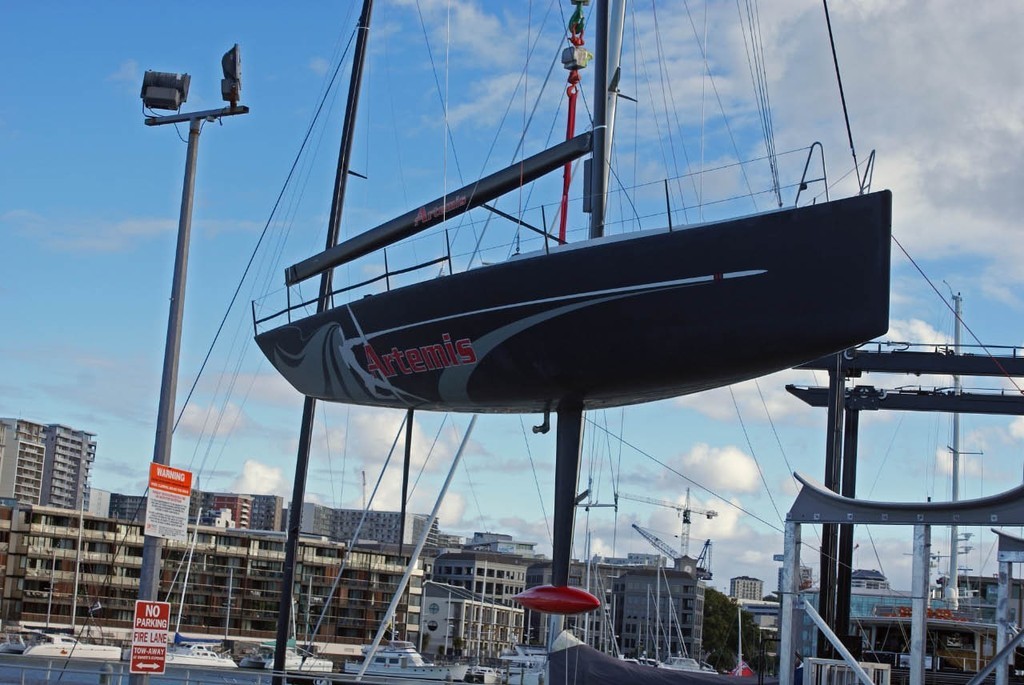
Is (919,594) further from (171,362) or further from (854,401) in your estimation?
(854,401)

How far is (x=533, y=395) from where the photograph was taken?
13.6 meters

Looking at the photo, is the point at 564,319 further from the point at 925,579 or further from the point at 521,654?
the point at 521,654

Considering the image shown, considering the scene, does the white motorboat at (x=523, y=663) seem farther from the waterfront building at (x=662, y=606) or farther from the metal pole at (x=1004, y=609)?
the waterfront building at (x=662, y=606)

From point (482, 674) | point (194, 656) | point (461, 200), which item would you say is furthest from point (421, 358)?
point (194, 656)

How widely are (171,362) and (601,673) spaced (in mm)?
9731

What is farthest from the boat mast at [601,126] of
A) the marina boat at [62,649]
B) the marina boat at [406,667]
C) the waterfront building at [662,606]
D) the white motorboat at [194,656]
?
the waterfront building at [662,606]

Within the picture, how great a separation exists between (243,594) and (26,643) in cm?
3198

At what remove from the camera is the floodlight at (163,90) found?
1164cm

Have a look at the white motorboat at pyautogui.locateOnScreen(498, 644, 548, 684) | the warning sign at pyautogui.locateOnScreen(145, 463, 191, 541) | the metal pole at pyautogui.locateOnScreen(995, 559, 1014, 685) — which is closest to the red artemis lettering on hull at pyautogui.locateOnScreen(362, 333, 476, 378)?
the warning sign at pyautogui.locateOnScreen(145, 463, 191, 541)

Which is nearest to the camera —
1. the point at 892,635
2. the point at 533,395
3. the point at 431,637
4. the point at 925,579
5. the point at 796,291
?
the point at 796,291

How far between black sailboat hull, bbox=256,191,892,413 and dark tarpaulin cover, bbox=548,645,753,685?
589cm

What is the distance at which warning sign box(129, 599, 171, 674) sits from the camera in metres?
10.0

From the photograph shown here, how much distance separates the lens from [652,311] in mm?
12078

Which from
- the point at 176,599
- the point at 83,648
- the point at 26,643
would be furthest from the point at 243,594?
the point at 83,648
